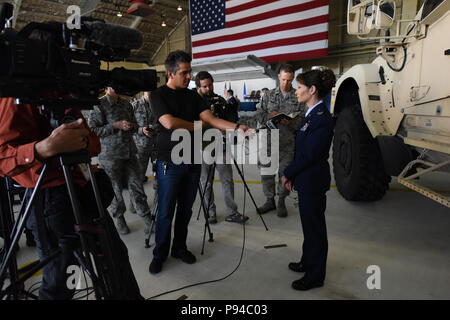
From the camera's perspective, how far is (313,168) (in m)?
1.93

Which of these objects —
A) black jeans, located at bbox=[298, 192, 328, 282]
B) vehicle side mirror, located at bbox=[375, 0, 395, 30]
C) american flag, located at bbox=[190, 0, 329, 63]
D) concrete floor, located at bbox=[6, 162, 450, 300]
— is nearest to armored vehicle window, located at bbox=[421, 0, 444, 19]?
vehicle side mirror, located at bbox=[375, 0, 395, 30]

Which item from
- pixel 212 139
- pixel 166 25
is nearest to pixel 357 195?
pixel 212 139

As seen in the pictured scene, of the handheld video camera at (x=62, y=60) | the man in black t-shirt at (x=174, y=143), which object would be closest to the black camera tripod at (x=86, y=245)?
the handheld video camera at (x=62, y=60)

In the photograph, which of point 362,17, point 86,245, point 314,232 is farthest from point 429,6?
point 86,245

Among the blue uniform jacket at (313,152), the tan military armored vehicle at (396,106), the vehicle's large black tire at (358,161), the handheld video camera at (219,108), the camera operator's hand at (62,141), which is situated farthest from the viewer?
the vehicle's large black tire at (358,161)

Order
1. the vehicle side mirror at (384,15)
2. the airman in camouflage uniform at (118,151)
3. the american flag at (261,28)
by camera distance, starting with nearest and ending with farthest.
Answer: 1. the vehicle side mirror at (384,15)
2. the airman in camouflage uniform at (118,151)
3. the american flag at (261,28)

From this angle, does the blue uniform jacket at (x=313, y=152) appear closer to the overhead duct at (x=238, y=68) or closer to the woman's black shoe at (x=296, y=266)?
the woman's black shoe at (x=296, y=266)

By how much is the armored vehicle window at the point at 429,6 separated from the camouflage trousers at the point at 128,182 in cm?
280

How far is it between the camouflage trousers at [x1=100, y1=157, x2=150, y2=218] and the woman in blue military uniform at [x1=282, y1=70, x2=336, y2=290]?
5.14 feet

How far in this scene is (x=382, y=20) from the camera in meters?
2.41

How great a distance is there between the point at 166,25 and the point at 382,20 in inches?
740

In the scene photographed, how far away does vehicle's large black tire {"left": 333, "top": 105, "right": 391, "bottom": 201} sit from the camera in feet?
10.8

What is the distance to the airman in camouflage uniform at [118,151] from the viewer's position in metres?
2.89

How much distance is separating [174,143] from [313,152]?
1017 mm
